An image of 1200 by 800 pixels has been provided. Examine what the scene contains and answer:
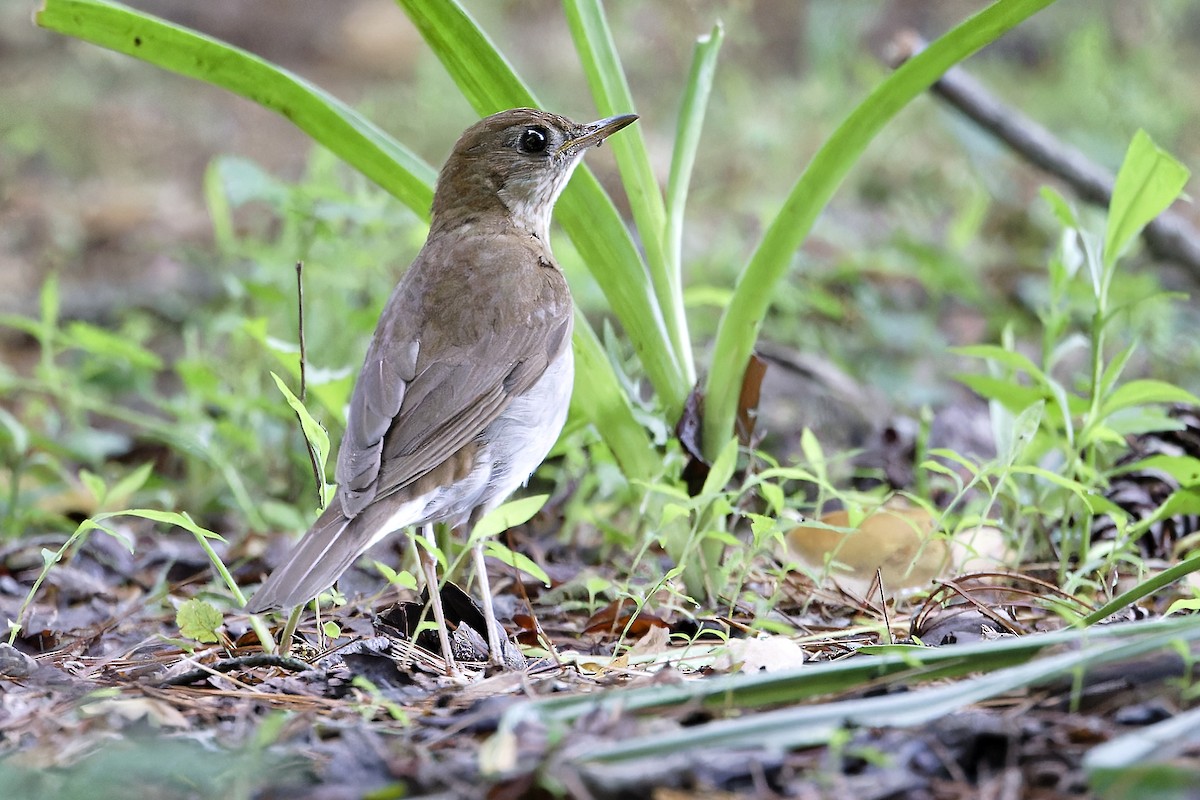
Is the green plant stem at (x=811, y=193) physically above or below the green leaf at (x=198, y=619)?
above

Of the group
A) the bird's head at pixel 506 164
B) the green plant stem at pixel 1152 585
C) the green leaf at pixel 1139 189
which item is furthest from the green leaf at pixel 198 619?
the green leaf at pixel 1139 189

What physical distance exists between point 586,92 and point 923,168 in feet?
11.3

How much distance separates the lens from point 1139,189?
3.69 metres

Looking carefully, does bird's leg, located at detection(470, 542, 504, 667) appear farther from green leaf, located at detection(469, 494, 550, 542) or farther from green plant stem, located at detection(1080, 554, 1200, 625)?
green plant stem, located at detection(1080, 554, 1200, 625)

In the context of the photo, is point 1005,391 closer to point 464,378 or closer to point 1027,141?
point 464,378

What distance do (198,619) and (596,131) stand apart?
2.04 meters

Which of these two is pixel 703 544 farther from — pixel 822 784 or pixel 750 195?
pixel 750 195

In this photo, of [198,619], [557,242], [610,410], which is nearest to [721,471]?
[610,410]

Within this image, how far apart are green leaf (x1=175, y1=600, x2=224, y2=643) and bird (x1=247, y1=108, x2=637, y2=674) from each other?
0.23 metres

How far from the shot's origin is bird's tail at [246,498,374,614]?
9.72ft

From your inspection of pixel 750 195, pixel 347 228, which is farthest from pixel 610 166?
pixel 347 228

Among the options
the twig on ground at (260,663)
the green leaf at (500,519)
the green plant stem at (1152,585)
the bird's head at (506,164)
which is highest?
the bird's head at (506,164)

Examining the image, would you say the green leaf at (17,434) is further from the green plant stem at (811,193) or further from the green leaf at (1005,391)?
the green leaf at (1005,391)

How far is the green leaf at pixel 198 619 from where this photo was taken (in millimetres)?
3143
